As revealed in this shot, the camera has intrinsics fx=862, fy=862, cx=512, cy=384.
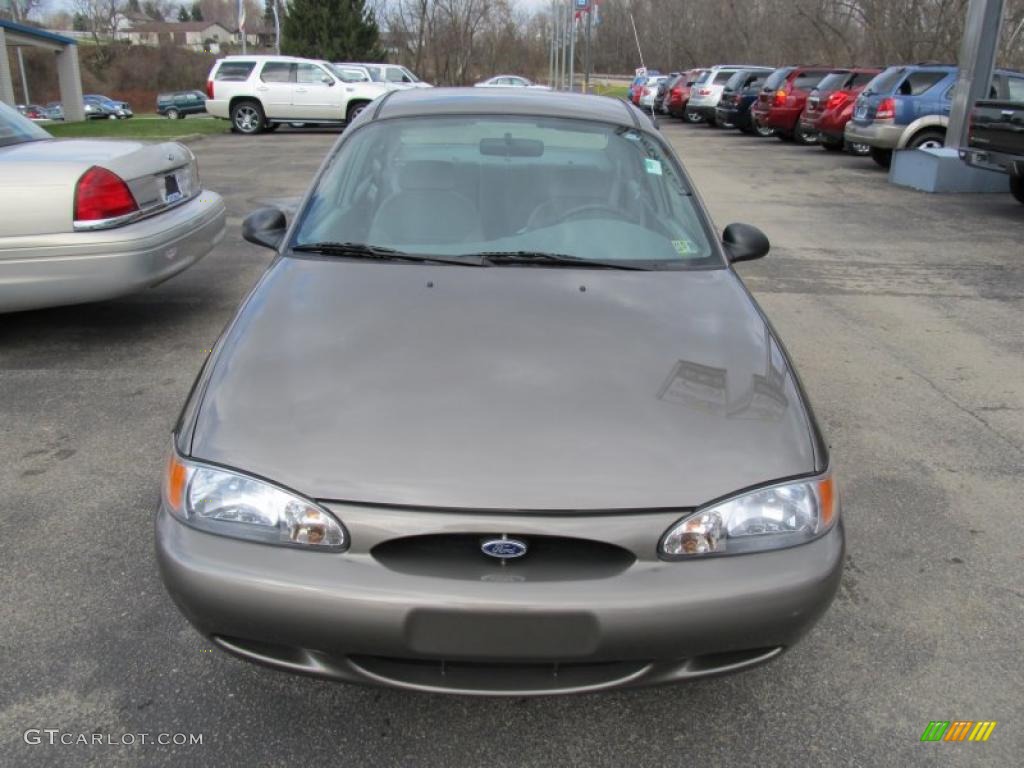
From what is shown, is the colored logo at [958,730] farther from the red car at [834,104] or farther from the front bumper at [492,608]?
the red car at [834,104]

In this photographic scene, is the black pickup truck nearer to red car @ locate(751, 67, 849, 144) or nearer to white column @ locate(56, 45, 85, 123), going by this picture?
red car @ locate(751, 67, 849, 144)

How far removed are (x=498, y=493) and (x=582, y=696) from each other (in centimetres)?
64

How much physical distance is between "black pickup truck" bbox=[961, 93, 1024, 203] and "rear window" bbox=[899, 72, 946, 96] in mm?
3908

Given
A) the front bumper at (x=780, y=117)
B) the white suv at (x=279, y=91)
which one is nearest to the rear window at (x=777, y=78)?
the front bumper at (x=780, y=117)

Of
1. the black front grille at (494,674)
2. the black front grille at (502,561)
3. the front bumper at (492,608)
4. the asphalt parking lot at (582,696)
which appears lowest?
the asphalt parking lot at (582,696)

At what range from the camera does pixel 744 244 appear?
11.5 ft

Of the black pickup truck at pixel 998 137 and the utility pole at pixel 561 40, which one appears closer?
the black pickup truck at pixel 998 137

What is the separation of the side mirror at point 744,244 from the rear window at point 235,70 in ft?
67.4

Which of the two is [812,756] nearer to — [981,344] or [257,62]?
[981,344]

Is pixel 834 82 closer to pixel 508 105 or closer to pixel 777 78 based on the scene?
pixel 777 78

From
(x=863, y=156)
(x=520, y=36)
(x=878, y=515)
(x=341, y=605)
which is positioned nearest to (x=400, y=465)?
(x=341, y=605)

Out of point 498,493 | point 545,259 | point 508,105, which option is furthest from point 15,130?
point 498,493

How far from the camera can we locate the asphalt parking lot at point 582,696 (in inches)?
87.0

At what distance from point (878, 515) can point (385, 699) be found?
82.1 inches
